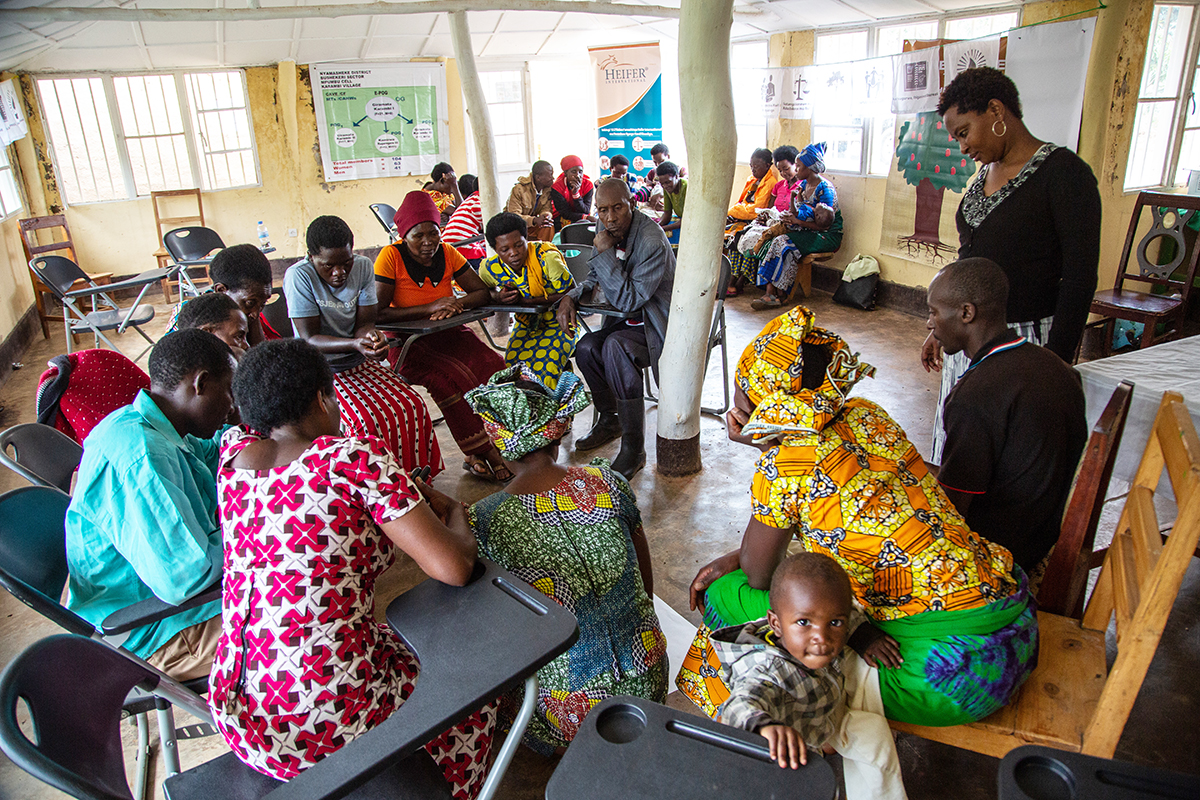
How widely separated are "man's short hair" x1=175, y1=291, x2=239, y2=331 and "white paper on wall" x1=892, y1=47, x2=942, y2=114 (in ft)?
18.0

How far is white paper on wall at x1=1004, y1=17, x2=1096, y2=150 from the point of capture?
484 cm

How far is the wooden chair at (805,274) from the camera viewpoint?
23.4 ft

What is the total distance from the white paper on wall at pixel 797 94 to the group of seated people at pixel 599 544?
241 inches

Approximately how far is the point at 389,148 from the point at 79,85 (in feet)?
11.0

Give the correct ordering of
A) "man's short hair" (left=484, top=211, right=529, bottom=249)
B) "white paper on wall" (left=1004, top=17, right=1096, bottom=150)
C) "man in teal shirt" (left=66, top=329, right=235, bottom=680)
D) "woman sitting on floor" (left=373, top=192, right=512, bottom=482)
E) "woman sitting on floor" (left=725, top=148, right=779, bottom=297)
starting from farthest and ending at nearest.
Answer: "woman sitting on floor" (left=725, top=148, right=779, bottom=297) → "white paper on wall" (left=1004, top=17, right=1096, bottom=150) → "man's short hair" (left=484, top=211, right=529, bottom=249) → "woman sitting on floor" (left=373, top=192, right=512, bottom=482) → "man in teal shirt" (left=66, top=329, right=235, bottom=680)

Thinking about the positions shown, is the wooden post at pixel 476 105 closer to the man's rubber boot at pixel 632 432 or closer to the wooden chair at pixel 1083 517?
the man's rubber boot at pixel 632 432

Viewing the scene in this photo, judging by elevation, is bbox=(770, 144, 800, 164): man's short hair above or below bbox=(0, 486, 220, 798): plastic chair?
above

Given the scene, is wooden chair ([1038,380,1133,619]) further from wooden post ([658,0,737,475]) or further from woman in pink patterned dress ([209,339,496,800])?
wooden post ([658,0,737,475])

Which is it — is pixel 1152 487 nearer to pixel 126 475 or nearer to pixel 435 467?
pixel 126 475

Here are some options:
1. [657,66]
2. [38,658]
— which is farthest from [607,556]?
[657,66]

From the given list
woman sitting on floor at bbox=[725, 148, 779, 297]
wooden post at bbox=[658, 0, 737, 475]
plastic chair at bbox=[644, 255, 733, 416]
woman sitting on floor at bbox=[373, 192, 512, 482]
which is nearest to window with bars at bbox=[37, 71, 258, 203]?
woman sitting on floor at bbox=[725, 148, 779, 297]

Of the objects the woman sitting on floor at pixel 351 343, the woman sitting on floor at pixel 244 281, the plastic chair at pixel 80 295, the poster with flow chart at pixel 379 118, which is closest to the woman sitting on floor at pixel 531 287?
the woman sitting on floor at pixel 351 343

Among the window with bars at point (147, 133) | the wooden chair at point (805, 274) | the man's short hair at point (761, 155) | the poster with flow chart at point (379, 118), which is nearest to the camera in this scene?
the wooden chair at point (805, 274)

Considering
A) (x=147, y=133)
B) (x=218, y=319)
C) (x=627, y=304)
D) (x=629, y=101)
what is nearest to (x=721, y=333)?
(x=627, y=304)
